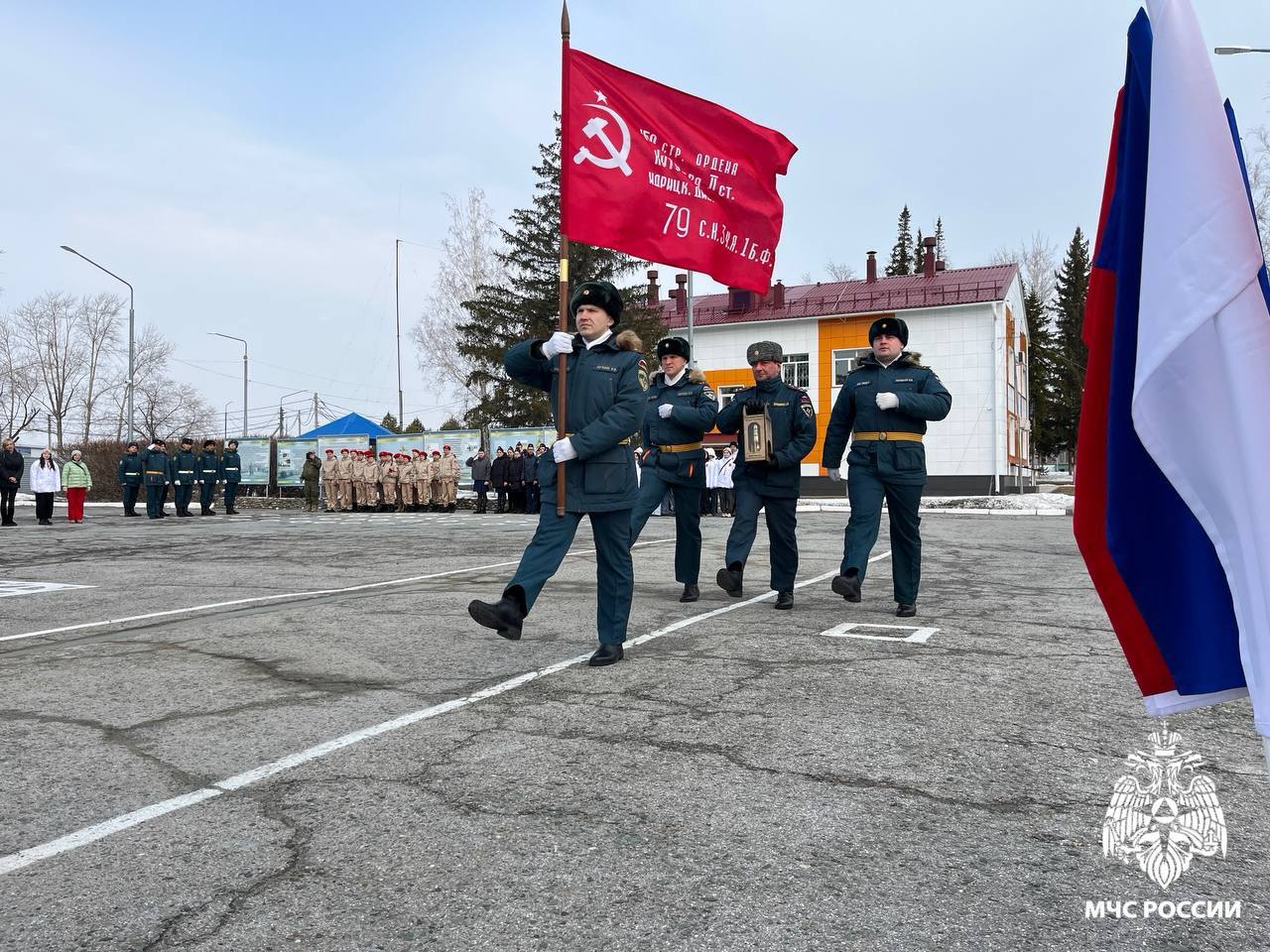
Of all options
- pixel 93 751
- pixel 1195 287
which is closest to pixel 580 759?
pixel 93 751

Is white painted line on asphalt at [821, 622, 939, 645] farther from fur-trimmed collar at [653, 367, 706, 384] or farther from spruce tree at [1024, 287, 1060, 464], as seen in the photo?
spruce tree at [1024, 287, 1060, 464]

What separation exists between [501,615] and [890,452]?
10.3 feet

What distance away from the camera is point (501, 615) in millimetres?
4695

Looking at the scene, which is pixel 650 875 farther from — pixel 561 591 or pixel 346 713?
pixel 561 591

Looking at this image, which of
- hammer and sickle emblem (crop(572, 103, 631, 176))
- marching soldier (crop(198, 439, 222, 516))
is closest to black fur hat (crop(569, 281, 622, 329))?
hammer and sickle emblem (crop(572, 103, 631, 176))

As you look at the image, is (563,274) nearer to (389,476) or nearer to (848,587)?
(848,587)

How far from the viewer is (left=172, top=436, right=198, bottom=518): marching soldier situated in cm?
2544

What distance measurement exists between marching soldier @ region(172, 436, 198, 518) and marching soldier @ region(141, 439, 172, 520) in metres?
0.34

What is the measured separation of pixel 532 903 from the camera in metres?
2.15

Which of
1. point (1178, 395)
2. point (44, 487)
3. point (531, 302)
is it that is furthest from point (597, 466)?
point (531, 302)

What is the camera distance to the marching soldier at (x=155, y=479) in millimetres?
24328

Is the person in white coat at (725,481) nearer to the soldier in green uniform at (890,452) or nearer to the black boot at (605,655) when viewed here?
the soldier in green uniform at (890,452)

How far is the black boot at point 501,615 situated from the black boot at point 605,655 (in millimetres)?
406

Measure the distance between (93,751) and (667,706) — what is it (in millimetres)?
2107
